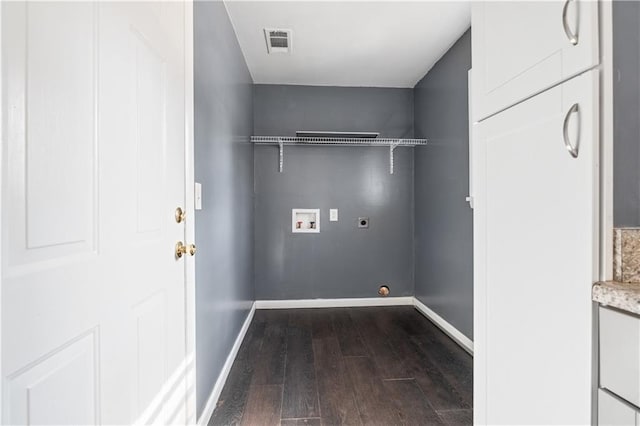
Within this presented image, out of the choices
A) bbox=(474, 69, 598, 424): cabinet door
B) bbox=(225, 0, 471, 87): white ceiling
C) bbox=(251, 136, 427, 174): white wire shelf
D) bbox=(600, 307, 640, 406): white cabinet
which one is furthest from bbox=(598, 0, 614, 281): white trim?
bbox=(251, 136, 427, 174): white wire shelf

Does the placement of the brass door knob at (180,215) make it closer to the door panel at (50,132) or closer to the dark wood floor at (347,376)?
the door panel at (50,132)

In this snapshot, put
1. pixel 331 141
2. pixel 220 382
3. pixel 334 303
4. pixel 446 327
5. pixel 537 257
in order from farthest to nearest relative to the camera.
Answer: pixel 334 303 < pixel 331 141 < pixel 446 327 < pixel 220 382 < pixel 537 257

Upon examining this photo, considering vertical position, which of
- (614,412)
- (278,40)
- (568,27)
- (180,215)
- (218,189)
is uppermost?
(278,40)

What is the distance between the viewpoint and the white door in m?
0.53

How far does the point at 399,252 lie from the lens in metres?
3.47

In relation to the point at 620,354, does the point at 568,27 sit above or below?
above

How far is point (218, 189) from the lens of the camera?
186cm

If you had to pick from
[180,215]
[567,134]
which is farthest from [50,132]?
[567,134]

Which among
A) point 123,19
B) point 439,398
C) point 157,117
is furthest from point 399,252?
point 123,19

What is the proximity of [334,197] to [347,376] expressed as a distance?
1.85 meters

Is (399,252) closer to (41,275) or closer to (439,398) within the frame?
(439,398)

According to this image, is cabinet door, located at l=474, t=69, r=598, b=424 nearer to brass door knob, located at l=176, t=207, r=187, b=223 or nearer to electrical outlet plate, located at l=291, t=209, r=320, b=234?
brass door knob, located at l=176, t=207, r=187, b=223

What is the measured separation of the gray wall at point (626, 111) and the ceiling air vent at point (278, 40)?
2071mm

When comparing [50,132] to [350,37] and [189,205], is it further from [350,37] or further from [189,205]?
[350,37]
